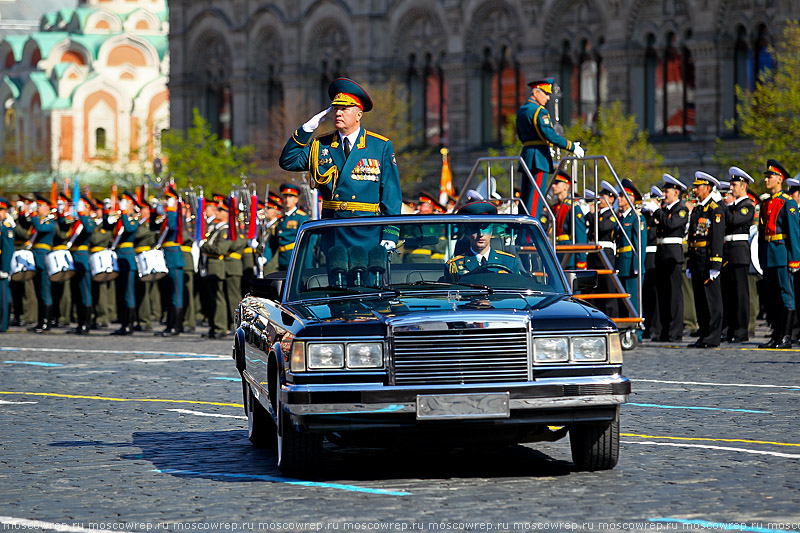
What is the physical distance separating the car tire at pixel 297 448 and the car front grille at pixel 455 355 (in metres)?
0.74

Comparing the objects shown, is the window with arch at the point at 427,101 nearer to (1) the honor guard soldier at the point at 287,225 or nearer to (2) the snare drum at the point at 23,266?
(2) the snare drum at the point at 23,266

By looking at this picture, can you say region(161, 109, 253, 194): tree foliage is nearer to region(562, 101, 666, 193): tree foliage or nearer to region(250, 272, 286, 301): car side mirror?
region(562, 101, 666, 193): tree foliage

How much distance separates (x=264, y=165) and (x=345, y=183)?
49.9 meters

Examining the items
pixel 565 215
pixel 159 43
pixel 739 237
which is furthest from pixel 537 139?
pixel 159 43

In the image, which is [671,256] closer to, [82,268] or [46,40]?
[82,268]

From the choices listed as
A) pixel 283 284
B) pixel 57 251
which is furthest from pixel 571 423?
pixel 57 251

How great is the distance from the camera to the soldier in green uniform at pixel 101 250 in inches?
1077

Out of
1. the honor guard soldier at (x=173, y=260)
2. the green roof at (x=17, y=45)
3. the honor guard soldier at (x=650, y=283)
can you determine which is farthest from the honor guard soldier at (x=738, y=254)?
the green roof at (x=17, y=45)

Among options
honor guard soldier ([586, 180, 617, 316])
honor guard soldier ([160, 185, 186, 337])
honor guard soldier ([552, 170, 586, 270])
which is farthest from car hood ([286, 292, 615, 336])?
honor guard soldier ([160, 185, 186, 337])

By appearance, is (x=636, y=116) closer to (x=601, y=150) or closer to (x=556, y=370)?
(x=601, y=150)

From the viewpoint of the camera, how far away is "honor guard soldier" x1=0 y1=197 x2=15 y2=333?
1104 inches

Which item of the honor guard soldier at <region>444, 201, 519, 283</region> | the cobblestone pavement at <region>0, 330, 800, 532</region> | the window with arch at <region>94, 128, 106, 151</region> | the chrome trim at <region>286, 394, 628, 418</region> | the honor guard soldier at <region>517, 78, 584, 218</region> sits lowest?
the cobblestone pavement at <region>0, 330, 800, 532</region>

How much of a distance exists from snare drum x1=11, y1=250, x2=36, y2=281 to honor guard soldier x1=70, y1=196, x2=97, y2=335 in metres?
0.75

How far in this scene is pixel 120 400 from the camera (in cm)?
1438
